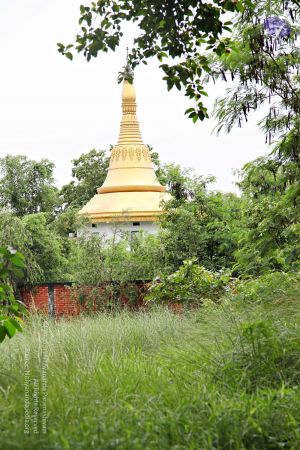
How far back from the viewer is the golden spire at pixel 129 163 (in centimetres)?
3406

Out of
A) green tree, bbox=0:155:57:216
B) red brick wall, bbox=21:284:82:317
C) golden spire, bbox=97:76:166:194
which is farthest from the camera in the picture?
green tree, bbox=0:155:57:216

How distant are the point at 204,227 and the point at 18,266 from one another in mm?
15565

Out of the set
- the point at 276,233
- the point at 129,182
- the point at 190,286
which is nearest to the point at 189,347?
the point at 276,233

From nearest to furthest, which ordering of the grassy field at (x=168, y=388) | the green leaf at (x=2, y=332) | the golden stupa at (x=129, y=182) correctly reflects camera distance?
the green leaf at (x=2, y=332), the grassy field at (x=168, y=388), the golden stupa at (x=129, y=182)

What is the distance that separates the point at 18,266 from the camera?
387 centimetres

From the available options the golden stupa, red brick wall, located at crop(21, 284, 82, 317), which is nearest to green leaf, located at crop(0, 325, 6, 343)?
red brick wall, located at crop(21, 284, 82, 317)

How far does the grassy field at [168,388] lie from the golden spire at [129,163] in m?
27.1

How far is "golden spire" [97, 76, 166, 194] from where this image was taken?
112ft

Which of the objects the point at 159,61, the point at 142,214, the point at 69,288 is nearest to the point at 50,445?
the point at 159,61

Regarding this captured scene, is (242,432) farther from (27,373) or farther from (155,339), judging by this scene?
(155,339)

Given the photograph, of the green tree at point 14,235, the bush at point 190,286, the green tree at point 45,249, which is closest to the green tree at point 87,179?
the green tree at point 45,249

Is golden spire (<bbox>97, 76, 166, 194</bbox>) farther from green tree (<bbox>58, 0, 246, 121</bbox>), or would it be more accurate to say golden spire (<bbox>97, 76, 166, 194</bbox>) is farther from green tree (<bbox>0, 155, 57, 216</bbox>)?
green tree (<bbox>58, 0, 246, 121</bbox>)

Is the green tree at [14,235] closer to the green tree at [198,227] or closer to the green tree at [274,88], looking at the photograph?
the green tree at [198,227]

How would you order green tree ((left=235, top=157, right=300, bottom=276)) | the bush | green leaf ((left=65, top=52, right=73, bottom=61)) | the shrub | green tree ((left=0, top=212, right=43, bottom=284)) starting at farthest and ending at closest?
green tree ((left=0, top=212, right=43, bottom=284)), the bush, green tree ((left=235, top=157, right=300, bottom=276)), the shrub, green leaf ((left=65, top=52, right=73, bottom=61))
